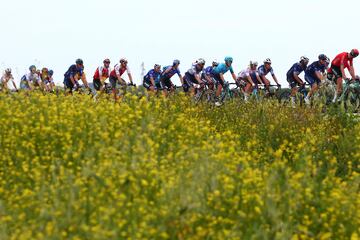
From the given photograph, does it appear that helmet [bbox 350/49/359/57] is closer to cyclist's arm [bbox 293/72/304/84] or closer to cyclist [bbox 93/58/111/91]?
cyclist's arm [bbox 293/72/304/84]

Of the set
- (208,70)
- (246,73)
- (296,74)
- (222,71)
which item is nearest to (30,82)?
(222,71)

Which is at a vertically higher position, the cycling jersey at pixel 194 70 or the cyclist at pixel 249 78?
the cycling jersey at pixel 194 70

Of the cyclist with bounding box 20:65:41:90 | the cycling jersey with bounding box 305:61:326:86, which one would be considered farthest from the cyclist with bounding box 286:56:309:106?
the cyclist with bounding box 20:65:41:90

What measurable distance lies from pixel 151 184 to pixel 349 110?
8377mm

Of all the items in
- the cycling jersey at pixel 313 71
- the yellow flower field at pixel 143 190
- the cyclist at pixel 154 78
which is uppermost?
the cyclist at pixel 154 78

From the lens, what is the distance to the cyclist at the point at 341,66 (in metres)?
21.7

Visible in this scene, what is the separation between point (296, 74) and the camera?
24344 mm

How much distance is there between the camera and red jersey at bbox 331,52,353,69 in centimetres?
2176

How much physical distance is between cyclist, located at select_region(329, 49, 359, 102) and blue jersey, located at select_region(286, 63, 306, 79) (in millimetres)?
1987

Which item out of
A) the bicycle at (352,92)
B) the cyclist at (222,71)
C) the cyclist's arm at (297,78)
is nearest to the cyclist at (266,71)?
the cyclist at (222,71)

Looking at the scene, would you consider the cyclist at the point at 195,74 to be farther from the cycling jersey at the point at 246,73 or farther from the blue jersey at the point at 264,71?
the blue jersey at the point at 264,71

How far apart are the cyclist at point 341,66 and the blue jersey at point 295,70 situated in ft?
6.52

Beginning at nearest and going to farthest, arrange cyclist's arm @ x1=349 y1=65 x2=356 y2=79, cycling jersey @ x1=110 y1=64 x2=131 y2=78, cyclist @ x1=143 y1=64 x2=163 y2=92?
cyclist's arm @ x1=349 y1=65 x2=356 y2=79 < cycling jersey @ x1=110 y1=64 x2=131 y2=78 < cyclist @ x1=143 y1=64 x2=163 y2=92

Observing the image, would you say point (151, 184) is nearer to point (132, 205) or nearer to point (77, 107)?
point (132, 205)
